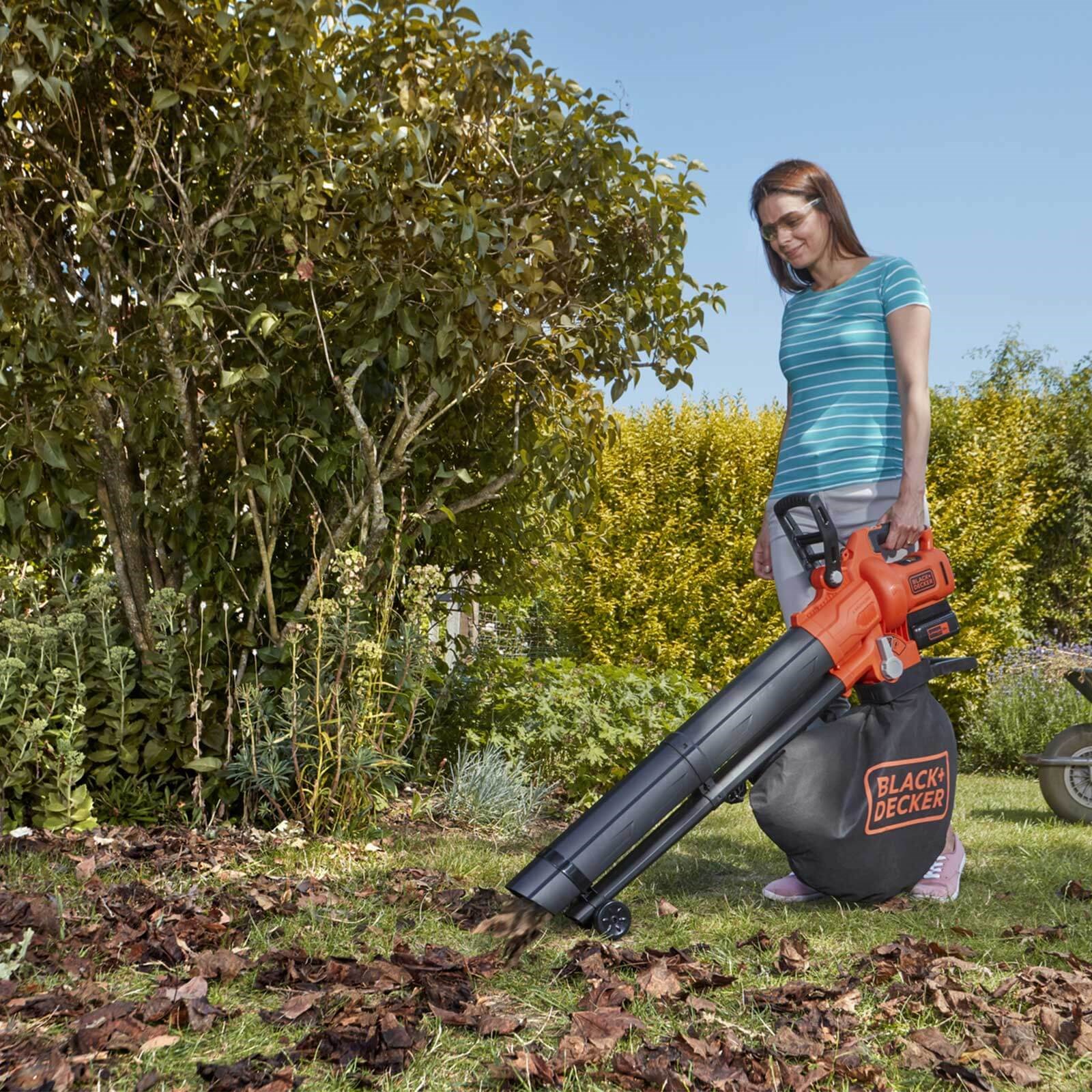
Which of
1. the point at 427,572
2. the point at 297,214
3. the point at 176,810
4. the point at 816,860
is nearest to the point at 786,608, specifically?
the point at 816,860

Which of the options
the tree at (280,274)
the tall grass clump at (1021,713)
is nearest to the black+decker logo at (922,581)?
the tree at (280,274)

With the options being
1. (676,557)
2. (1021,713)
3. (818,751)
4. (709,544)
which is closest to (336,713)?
(818,751)

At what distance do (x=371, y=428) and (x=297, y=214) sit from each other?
89cm

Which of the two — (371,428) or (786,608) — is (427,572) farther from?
(786,608)

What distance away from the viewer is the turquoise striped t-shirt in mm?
2824

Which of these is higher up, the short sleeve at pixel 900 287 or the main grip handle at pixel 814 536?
the short sleeve at pixel 900 287

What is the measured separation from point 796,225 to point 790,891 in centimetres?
184

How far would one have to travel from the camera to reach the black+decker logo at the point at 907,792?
2.61 m

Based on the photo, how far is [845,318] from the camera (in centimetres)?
288

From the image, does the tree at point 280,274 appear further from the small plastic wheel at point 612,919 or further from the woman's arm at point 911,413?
the small plastic wheel at point 612,919

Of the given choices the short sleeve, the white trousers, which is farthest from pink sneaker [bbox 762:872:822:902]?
the short sleeve

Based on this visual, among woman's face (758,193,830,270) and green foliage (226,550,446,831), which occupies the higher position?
woman's face (758,193,830,270)

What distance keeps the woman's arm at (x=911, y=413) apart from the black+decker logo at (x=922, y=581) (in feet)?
0.30

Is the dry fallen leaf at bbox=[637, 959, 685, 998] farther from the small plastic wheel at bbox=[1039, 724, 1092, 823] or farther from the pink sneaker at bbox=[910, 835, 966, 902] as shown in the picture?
the small plastic wheel at bbox=[1039, 724, 1092, 823]
